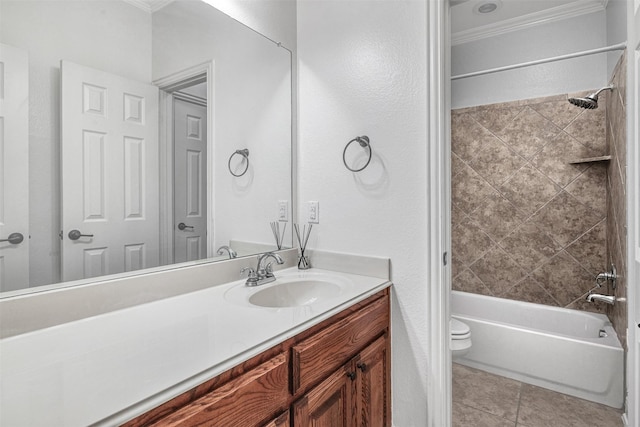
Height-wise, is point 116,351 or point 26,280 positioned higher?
point 26,280

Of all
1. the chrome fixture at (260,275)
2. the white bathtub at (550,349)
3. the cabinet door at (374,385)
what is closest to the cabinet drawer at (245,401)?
the cabinet door at (374,385)

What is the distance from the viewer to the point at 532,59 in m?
2.66

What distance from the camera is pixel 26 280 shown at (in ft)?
3.13

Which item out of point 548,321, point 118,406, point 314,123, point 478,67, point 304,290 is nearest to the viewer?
point 118,406

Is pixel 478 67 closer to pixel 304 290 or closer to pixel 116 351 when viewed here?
pixel 304 290

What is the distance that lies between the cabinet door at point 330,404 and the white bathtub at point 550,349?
154 centimetres

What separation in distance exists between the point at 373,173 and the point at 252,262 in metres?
0.70

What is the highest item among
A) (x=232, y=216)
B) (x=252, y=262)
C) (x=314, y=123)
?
(x=314, y=123)

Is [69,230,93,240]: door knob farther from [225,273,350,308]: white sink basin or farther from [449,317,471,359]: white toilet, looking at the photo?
[449,317,471,359]: white toilet

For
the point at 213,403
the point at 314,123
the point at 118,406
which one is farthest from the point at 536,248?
the point at 118,406

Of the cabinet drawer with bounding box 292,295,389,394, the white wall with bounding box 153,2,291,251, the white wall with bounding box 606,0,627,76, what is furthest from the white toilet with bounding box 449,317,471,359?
the white wall with bounding box 606,0,627,76

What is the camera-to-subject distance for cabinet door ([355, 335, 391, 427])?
127cm

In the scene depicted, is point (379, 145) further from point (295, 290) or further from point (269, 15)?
point (269, 15)

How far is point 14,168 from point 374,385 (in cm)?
140
